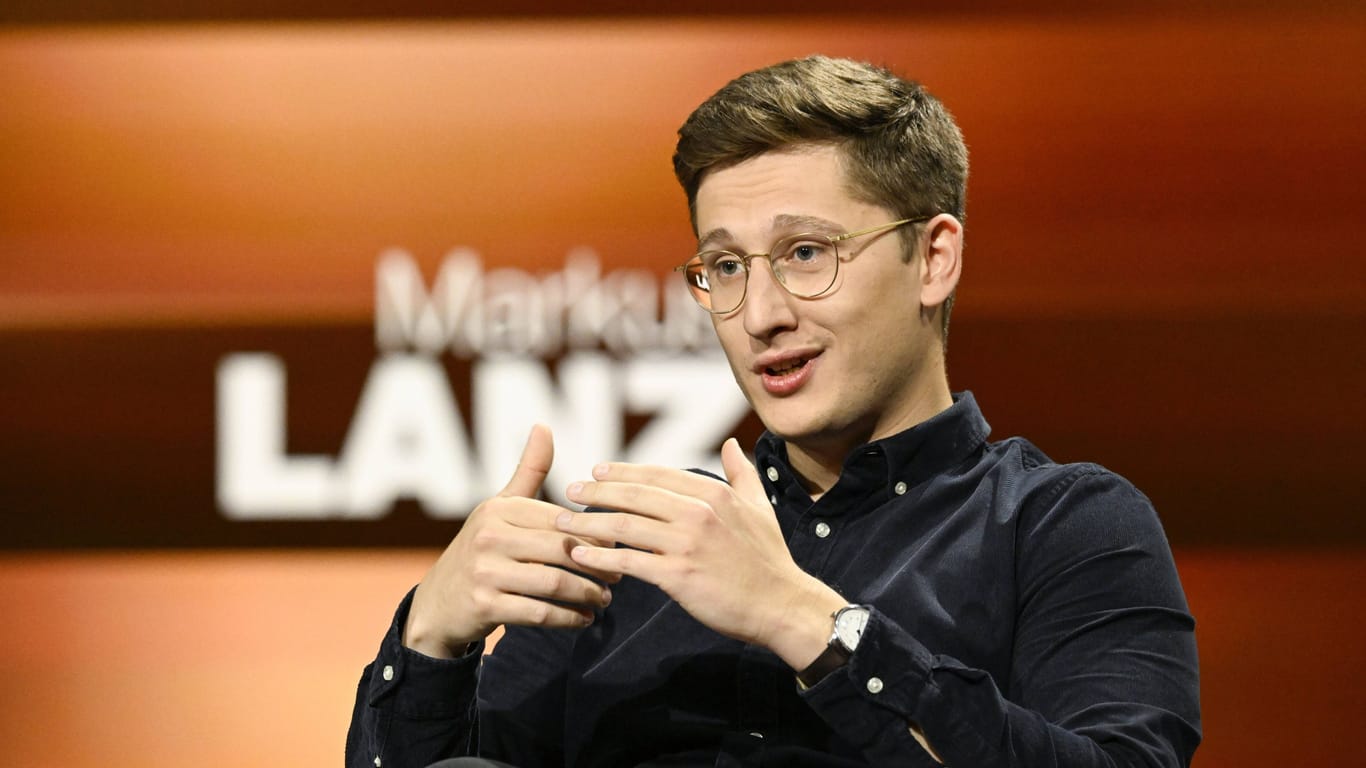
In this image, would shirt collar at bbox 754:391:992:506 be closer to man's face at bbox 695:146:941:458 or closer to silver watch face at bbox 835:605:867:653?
man's face at bbox 695:146:941:458

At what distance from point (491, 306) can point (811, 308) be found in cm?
133

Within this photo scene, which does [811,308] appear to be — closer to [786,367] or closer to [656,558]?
[786,367]

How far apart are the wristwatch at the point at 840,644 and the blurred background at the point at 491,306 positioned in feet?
5.05

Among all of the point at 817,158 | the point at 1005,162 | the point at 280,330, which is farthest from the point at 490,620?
the point at 1005,162

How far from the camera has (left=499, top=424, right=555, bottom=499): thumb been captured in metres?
1.47

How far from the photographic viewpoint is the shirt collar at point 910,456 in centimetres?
169

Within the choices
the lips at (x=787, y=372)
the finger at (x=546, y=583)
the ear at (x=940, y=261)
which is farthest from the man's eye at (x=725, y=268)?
the finger at (x=546, y=583)

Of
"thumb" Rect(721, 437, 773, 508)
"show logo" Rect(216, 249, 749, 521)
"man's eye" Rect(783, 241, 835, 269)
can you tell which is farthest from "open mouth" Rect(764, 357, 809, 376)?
"show logo" Rect(216, 249, 749, 521)

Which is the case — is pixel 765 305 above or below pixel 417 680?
above

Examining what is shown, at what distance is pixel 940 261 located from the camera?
68.5 inches

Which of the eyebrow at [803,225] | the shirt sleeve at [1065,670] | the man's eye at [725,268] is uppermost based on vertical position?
the eyebrow at [803,225]

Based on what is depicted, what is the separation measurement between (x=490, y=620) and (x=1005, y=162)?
1808 mm

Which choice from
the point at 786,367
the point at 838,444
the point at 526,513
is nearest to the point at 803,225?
the point at 786,367

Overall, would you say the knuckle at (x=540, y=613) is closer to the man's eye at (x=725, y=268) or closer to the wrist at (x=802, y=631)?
the wrist at (x=802, y=631)
